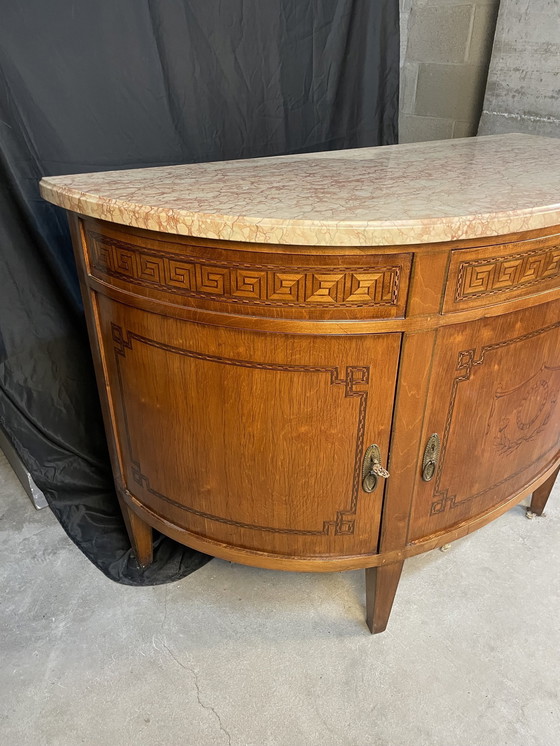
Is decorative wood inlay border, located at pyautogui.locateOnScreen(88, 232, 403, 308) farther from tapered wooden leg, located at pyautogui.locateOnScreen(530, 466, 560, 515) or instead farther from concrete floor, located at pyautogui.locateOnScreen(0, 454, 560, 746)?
tapered wooden leg, located at pyautogui.locateOnScreen(530, 466, 560, 515)

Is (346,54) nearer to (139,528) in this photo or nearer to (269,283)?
(269,283)

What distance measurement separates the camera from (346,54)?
6.34 feet

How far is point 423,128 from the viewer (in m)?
2.25

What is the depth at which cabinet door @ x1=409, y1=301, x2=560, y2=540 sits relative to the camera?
42.7 inches

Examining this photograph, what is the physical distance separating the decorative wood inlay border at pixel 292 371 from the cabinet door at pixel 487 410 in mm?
133

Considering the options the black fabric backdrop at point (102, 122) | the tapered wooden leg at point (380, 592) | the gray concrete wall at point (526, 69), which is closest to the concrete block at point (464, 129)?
the gray concrete wall at point (526, 69)

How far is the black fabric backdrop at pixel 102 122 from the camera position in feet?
4.57

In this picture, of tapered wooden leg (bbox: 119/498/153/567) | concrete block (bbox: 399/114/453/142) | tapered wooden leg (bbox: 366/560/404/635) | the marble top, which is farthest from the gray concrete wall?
tapered wooden leg (bbox: 119/498/153/567)

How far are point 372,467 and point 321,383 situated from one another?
211mm

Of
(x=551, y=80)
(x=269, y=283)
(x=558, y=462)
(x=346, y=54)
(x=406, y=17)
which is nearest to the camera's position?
(x=269, y=283)

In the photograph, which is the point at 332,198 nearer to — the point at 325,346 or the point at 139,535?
the point at 325,346

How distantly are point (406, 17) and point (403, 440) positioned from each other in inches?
70.3

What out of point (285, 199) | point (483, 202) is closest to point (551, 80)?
point (483, 202)

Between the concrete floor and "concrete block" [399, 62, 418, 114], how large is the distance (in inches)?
64.2
